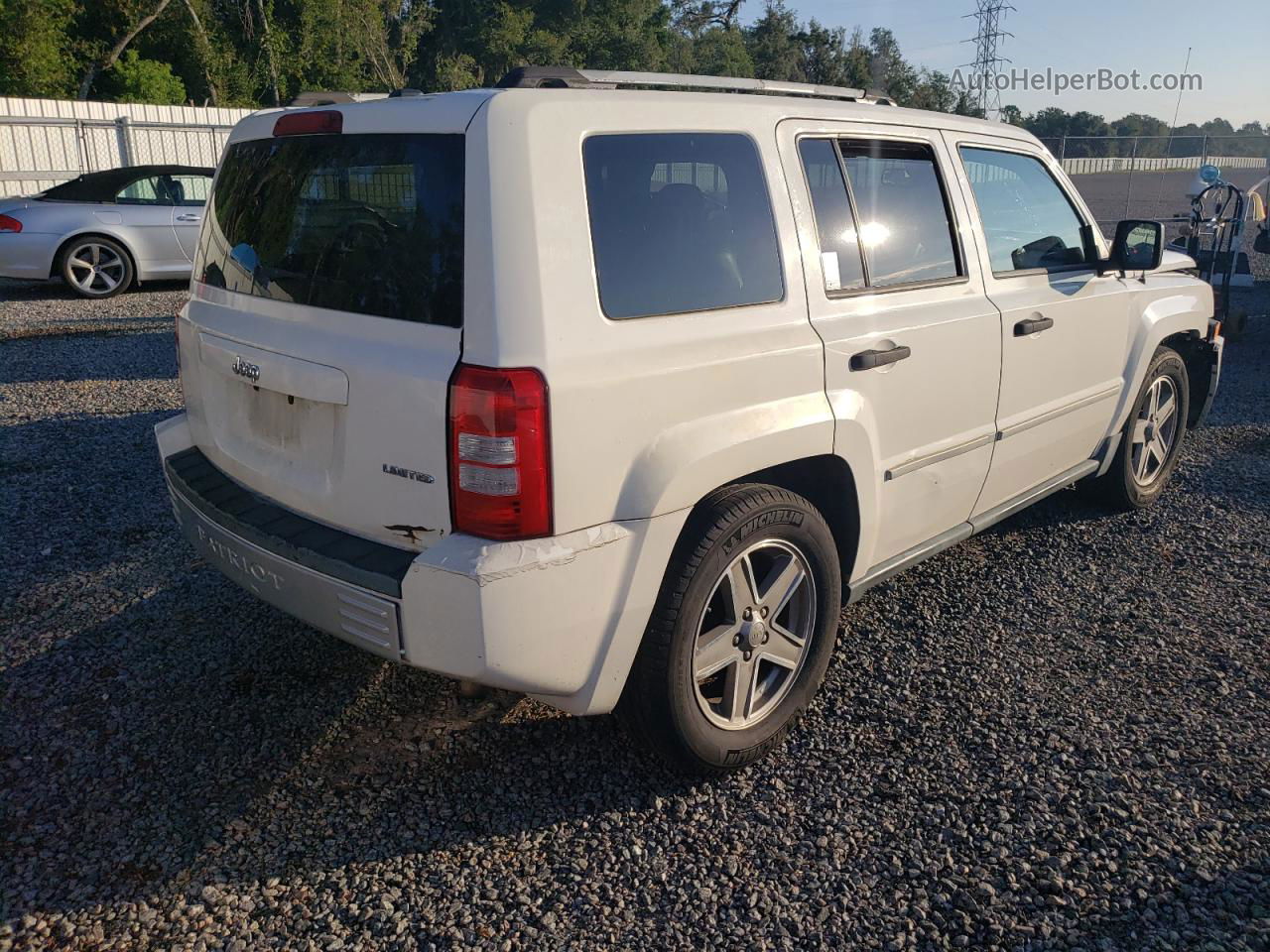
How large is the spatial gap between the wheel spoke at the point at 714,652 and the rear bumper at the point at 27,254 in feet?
37.0

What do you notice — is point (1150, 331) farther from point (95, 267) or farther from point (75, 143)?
point (75, 143)

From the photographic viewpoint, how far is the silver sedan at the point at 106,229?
1145 centimetres

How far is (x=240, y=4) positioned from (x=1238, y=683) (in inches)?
1508

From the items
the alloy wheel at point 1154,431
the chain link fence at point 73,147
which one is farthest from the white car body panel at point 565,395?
the chain link fence at point 73,147

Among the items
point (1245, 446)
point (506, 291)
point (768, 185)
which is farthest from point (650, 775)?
point (1245, 446)

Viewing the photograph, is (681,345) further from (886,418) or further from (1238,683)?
(1238,683)

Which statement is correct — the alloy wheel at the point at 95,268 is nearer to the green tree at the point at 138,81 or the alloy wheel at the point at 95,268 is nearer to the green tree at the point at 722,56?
the green tree at the point at 138,81

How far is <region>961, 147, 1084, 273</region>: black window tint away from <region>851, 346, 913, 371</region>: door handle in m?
0.92

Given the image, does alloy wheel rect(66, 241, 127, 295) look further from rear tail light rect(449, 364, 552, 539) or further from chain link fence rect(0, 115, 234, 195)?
rear tail light rect(449, 364, 552, 539)

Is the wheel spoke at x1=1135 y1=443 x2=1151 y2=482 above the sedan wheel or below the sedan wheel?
below

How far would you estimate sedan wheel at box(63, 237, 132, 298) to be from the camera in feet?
38.8

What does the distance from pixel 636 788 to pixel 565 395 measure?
133cm

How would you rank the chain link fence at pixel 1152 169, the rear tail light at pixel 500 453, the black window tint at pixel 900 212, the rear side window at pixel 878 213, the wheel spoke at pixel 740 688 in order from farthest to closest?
the chain link fence at pixel 1152 169 → the black window tint at pixel 900 212 → the rear side window at pixel 878 213 → the wheel spoke at pixel 740 688 → the rear tail light at pixel 500 453

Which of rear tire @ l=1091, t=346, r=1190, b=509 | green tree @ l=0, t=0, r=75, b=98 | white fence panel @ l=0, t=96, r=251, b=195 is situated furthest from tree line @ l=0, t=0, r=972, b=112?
rear tire @ l=1091, t=346, r=1190, b=509
